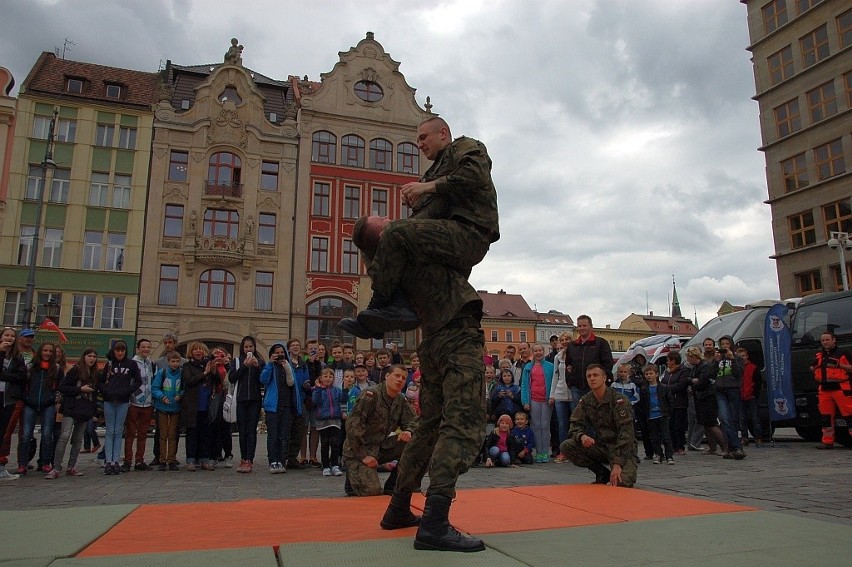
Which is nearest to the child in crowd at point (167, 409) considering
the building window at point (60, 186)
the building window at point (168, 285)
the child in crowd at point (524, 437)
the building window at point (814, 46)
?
the child in crowd at point (524, 437)

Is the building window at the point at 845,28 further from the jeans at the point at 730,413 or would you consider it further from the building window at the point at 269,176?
the building window at the point at 269,176

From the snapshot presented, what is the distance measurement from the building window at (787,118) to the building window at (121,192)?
36145mm

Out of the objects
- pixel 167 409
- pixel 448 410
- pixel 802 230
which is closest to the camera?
pixel 448 410

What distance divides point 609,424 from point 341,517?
144 inches

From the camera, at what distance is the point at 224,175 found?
34.2 m

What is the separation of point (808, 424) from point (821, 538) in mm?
10335

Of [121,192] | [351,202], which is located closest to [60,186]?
[121,192]

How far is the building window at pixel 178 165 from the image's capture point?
33.7 meters

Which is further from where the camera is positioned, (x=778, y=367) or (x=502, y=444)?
(x=778, y=367)

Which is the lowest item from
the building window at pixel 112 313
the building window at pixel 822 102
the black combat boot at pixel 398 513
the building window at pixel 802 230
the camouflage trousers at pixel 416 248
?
the black combat boot at pixel 398 513

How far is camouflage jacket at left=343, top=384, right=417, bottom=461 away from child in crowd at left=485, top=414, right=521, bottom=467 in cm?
277

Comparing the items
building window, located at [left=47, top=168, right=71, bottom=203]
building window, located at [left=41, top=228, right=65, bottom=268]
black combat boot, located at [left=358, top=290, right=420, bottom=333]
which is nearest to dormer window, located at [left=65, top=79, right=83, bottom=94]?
building window, located at [left=47, top=168, right=71, bottom=203]

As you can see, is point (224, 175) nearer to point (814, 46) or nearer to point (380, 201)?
point (380, 201)

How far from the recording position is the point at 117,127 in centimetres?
3366
